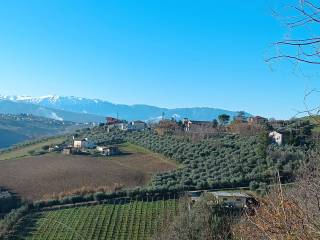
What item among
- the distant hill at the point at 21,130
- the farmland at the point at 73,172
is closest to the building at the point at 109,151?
the farmland at the point at 73,172

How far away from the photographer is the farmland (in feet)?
134

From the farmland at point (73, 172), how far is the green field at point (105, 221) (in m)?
6.04

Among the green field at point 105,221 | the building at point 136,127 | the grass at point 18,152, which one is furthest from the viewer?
the building at point 136,127

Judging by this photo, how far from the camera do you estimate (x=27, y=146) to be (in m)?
74.6

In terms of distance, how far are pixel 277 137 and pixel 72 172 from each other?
19.0 metres

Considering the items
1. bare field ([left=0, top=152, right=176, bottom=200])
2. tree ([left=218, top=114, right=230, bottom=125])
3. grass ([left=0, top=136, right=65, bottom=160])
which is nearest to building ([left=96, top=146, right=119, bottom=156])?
bare field ([left=0, top=152, right=176, bottom=200])

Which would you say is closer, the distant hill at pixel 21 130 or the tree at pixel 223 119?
the tree at pixel 223 119

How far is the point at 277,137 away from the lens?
4872 centimetres

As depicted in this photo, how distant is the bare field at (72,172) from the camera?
134ft

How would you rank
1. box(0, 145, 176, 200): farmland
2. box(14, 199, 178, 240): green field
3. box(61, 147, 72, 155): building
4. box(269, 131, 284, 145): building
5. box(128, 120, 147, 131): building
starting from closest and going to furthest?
box(14, 199, 178, 240): green field → box(0, 145, 176, 200): farmland → box(269, 131, 284, 145): building → box(61, 147, 72, 155): building → box(128, 120, 147, 131): building

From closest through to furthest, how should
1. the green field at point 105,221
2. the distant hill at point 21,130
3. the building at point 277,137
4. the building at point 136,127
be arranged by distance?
the green field at point 105,221 < the building at point 277,137 < the building at point 136,127 < the distant hill at point 21,130

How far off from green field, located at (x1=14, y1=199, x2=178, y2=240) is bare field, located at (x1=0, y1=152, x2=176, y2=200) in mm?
6214

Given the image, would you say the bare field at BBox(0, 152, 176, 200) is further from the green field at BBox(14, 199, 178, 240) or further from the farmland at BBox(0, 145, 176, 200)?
the green field at BBox(14, 199, 178, 240)

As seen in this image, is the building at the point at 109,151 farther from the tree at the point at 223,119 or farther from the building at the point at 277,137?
the tree at the point at 223,119
